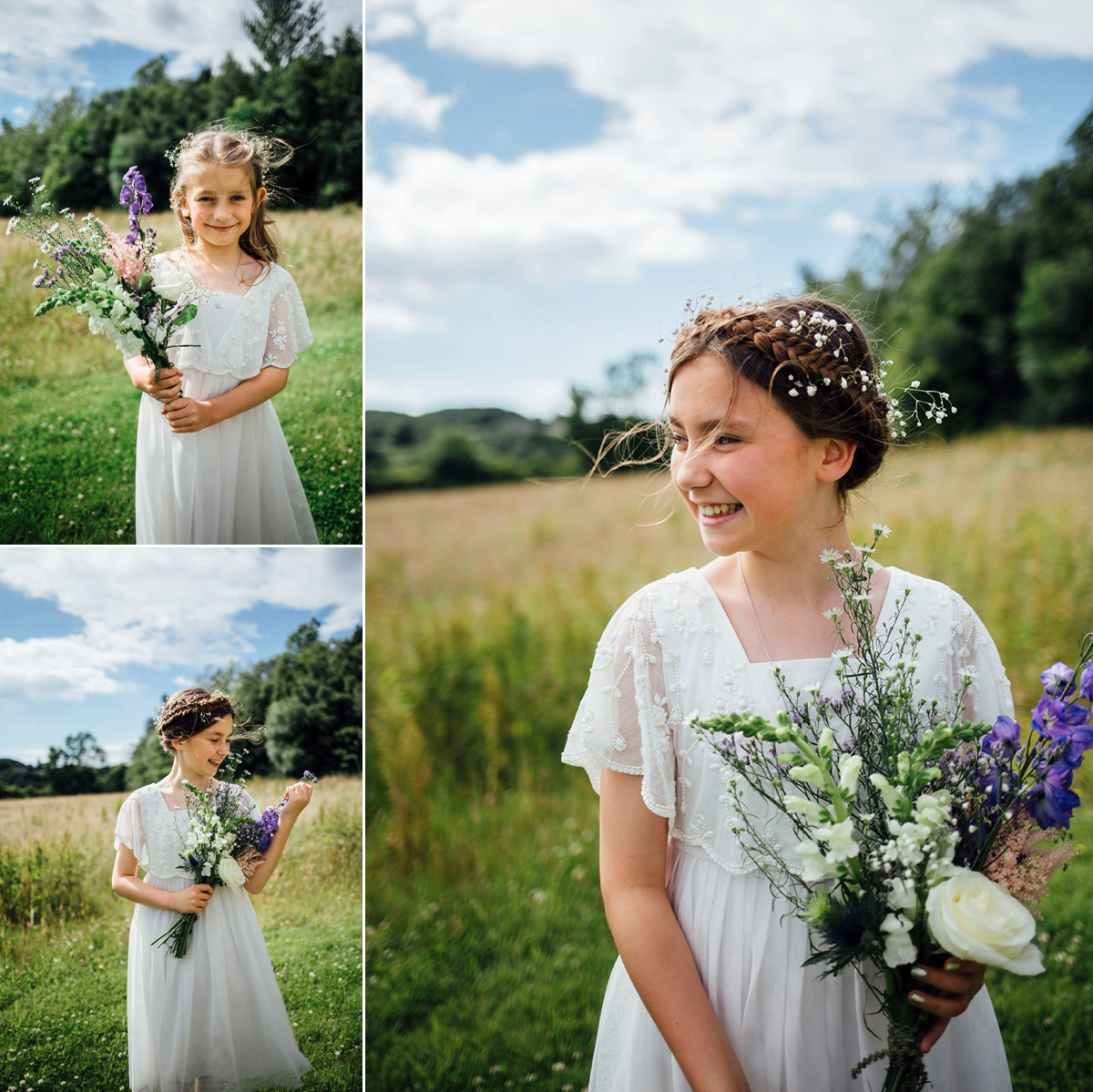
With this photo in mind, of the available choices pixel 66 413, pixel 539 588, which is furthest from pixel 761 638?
pixel 539 588

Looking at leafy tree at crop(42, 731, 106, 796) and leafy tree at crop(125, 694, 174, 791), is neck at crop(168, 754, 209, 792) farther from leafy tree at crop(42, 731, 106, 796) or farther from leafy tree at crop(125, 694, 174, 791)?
leafy tree at crop(42, 731, 106, 796)

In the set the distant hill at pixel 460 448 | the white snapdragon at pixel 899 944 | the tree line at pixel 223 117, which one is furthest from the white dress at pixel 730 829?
the distant hill at pixel 460 448

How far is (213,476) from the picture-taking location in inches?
93.0

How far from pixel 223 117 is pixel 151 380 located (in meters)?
0.80

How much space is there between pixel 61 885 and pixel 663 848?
181 cm

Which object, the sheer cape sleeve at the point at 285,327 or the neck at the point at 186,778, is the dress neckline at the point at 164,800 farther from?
the sheer cape sleeve at the point at 285,327

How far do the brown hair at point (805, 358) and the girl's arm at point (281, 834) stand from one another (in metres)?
1.70

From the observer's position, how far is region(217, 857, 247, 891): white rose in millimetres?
2293

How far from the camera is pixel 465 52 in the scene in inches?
146

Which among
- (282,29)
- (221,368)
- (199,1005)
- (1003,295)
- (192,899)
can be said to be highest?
(1003,295)

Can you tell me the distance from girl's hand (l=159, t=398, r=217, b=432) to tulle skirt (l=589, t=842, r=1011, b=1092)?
1.62m

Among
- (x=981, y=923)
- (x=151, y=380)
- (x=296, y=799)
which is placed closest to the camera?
(x=981, y=923)

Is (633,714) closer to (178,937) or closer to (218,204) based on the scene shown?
(178,937)

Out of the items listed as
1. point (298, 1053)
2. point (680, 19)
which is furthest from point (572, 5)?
point (298, 1053)
